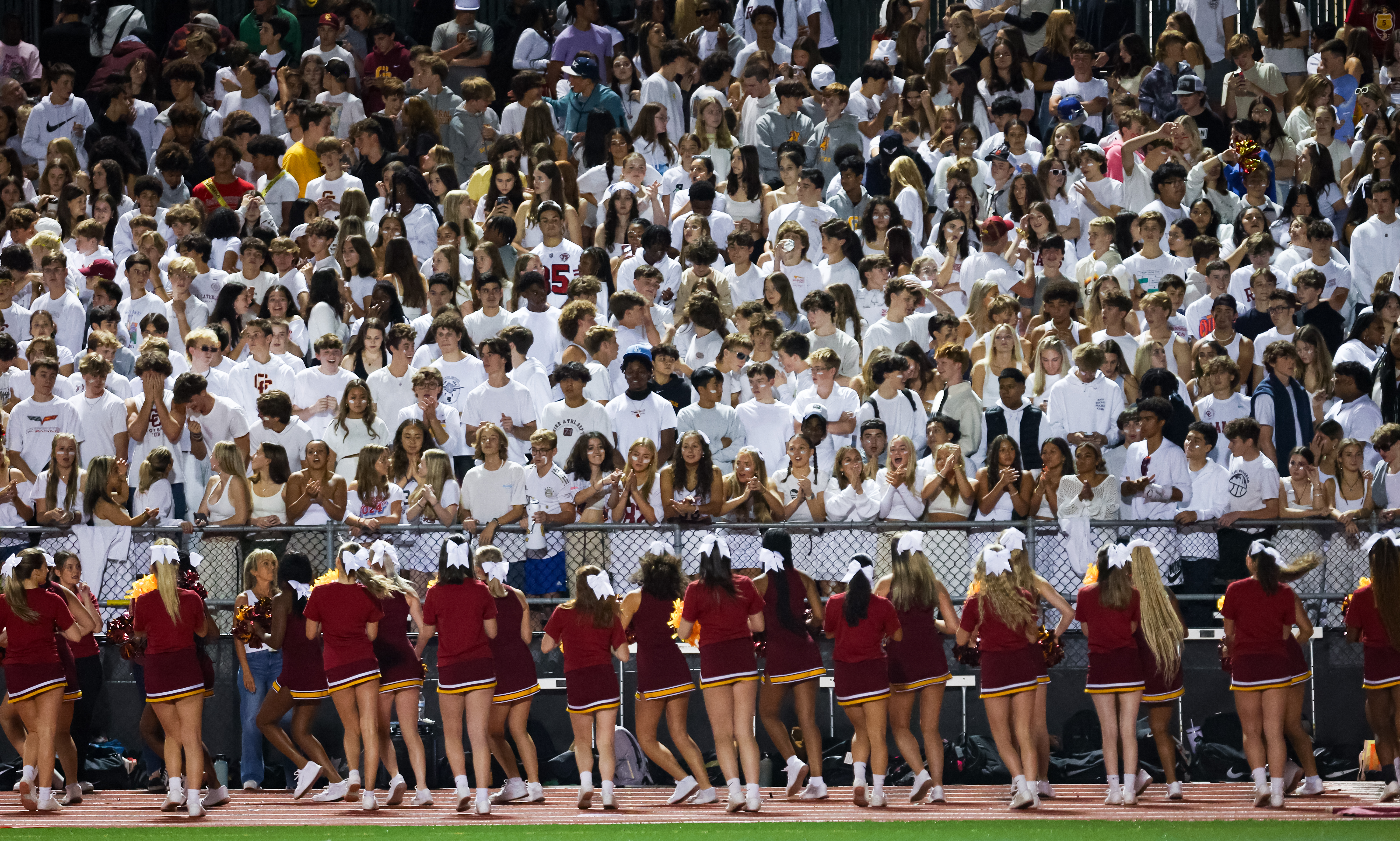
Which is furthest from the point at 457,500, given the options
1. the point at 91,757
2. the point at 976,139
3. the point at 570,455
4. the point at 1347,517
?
the point at 976,139

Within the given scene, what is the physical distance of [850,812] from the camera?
11656mm

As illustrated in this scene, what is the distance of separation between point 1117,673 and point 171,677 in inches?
247

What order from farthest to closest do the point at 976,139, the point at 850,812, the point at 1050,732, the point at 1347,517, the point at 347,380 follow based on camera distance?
the point at 976,139, the point at 347,380, the point at 1050,732, the point at 1347,517, the point at 850,812

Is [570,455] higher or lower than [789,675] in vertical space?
higher

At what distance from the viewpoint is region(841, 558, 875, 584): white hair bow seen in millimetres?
11867

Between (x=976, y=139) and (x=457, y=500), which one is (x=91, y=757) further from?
(x=976, y=139)

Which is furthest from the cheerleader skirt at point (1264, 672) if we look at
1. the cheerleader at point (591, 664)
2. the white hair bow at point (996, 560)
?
the cheerleader at point (591, 664)

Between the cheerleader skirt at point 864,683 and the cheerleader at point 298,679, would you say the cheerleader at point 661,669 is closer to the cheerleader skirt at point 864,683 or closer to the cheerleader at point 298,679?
the cheerleader skirt at point 864,683

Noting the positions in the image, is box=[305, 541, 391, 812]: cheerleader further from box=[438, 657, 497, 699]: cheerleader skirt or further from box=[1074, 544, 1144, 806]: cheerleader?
box=[1074, 544, 1144, 806]: cheerleader

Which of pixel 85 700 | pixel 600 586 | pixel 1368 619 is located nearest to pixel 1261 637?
pixel 1368 619

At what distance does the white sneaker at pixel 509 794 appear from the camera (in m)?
12.3

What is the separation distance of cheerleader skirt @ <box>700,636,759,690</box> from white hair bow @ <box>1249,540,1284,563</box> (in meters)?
Result: 3.36

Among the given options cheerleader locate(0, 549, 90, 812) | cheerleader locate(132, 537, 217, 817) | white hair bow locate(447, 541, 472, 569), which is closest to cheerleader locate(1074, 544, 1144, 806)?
white hair bow locate(447, 541, 472, 569)

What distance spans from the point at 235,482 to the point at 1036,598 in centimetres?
593
